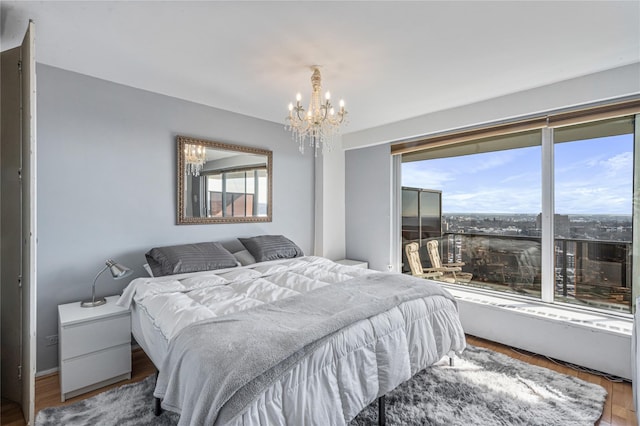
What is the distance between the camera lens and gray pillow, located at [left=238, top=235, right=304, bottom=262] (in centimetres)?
322

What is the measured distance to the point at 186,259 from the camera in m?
2.65

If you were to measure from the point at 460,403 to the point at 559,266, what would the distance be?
1.87 m

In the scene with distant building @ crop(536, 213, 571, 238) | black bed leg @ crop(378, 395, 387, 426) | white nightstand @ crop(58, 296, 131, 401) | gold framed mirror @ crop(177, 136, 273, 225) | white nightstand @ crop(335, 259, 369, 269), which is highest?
gold framed mirror @ crop(177, 136, 273, 225)

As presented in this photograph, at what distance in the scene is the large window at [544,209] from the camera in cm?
267

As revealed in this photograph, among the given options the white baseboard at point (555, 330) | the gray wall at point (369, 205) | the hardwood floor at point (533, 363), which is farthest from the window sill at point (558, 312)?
the gray wall at point (369, 205)

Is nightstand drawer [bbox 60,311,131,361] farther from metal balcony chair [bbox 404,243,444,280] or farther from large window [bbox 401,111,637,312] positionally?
large window [bbox 401,111,637,312]

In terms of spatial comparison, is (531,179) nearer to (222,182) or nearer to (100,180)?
(222,182)

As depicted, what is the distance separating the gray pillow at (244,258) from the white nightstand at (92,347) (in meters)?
1.11

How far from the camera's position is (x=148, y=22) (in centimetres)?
185

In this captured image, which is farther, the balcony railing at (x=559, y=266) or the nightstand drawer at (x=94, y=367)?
the balcony railing at (x=559, y=266)

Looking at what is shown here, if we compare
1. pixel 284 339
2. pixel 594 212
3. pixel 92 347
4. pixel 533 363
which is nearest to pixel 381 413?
pixel 284 339

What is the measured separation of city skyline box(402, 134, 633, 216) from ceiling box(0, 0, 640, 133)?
732 millimetres

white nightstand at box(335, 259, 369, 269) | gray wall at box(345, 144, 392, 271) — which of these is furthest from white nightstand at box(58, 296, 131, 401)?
gray wall at box(345, 144, 392, 271)

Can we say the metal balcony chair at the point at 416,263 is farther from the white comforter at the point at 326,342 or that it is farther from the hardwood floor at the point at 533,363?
the white comforter at the point at 326,342
